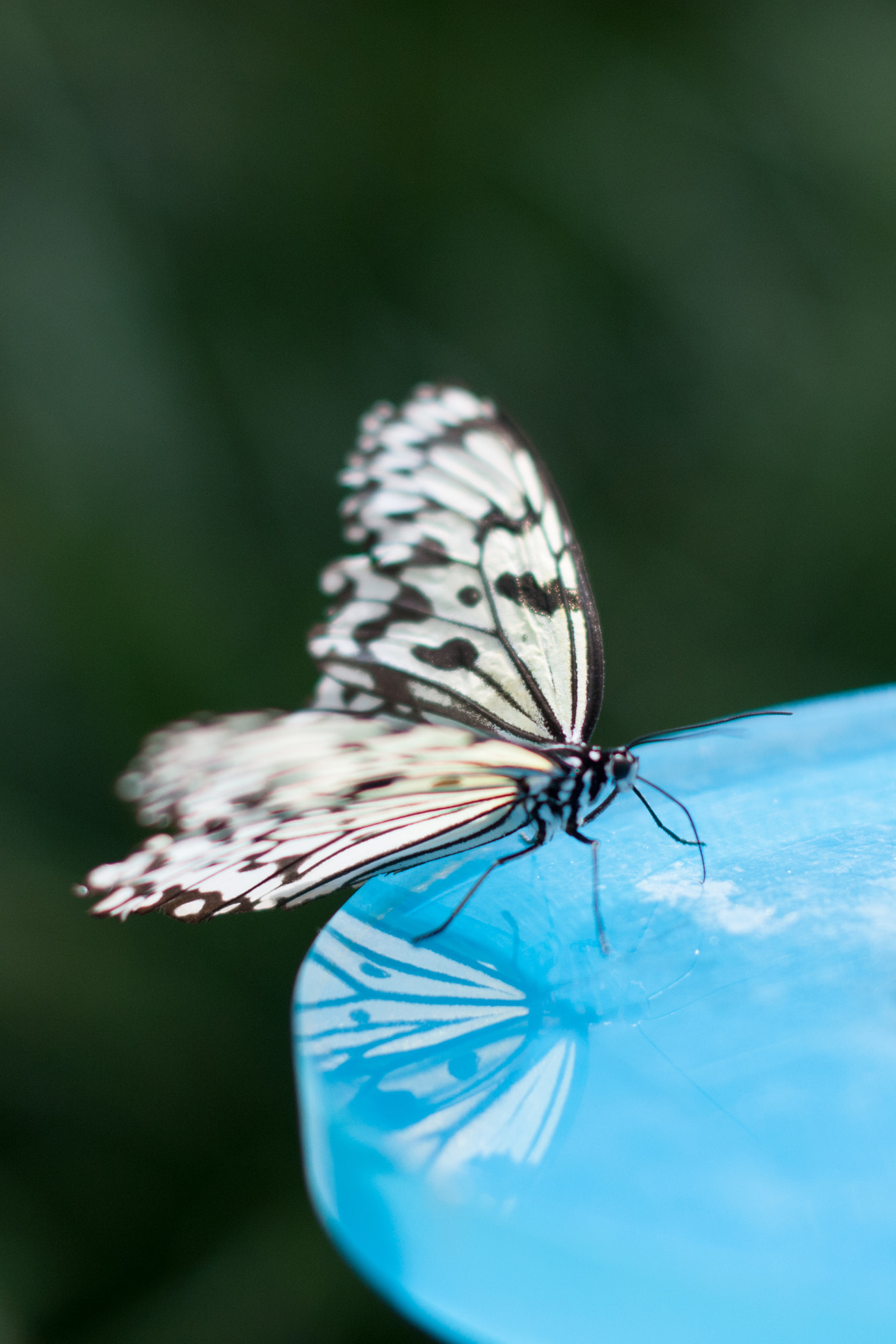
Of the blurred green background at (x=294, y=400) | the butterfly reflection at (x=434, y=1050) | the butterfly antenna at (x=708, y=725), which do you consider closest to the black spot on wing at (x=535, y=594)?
the butterfly antenna at (x=708, y=725)

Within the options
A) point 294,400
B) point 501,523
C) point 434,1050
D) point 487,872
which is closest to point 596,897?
point 487,872

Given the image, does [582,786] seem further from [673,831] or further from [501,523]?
[501,523]

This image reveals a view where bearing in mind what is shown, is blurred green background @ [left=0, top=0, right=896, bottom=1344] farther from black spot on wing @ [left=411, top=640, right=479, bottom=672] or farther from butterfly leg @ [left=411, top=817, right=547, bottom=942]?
butterfly leg @ [left=411, top=817, right=547, bottom=942]

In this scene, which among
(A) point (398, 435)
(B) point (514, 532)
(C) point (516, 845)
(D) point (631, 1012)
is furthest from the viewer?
(A) point (398, 435)

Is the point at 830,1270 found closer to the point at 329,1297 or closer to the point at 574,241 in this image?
the point at 329,1297

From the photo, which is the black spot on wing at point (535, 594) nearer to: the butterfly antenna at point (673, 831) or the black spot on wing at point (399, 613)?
the black spot on wing at point (399, 613)

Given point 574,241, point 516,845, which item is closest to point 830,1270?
point 516,845
